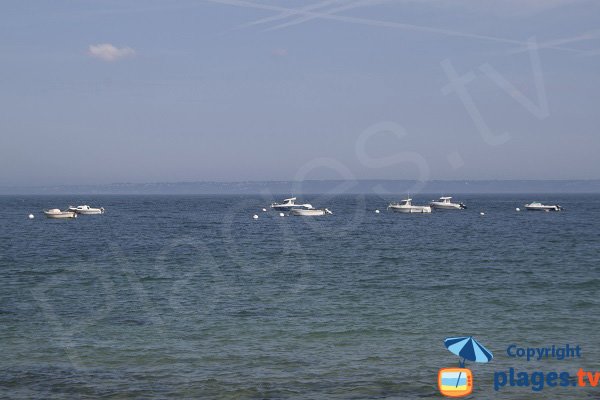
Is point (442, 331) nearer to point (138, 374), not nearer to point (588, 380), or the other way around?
point (588, 380)

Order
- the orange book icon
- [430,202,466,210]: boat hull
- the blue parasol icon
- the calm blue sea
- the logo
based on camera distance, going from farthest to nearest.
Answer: [430,202,466,210]: boat hull < the blue parasol icon < the calm blue sea < the logo < the orange book icon

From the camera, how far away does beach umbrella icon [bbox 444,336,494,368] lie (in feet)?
78.7

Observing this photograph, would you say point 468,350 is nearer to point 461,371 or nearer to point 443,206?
point 461,371

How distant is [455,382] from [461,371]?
99 cm

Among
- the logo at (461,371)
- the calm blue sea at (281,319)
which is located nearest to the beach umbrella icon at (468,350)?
the logo at (461,371)

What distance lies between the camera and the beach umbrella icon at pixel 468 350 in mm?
24000

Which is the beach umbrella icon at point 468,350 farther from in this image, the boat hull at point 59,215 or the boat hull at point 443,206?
the boat hull at point 443,206

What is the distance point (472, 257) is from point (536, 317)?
3067 cm

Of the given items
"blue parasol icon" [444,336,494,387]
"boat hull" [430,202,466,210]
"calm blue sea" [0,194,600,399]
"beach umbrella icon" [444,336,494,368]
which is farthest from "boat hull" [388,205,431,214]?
"blue parasol icon" [444,336,494,387]

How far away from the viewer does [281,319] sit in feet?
109

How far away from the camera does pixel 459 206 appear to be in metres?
182

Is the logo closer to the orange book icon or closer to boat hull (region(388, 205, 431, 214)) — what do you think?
the orange book icon

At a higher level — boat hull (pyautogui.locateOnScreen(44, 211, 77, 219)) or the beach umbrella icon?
the beach umbrella icon

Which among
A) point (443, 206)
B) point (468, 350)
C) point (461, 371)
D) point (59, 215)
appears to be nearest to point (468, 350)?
point (468, 350)
